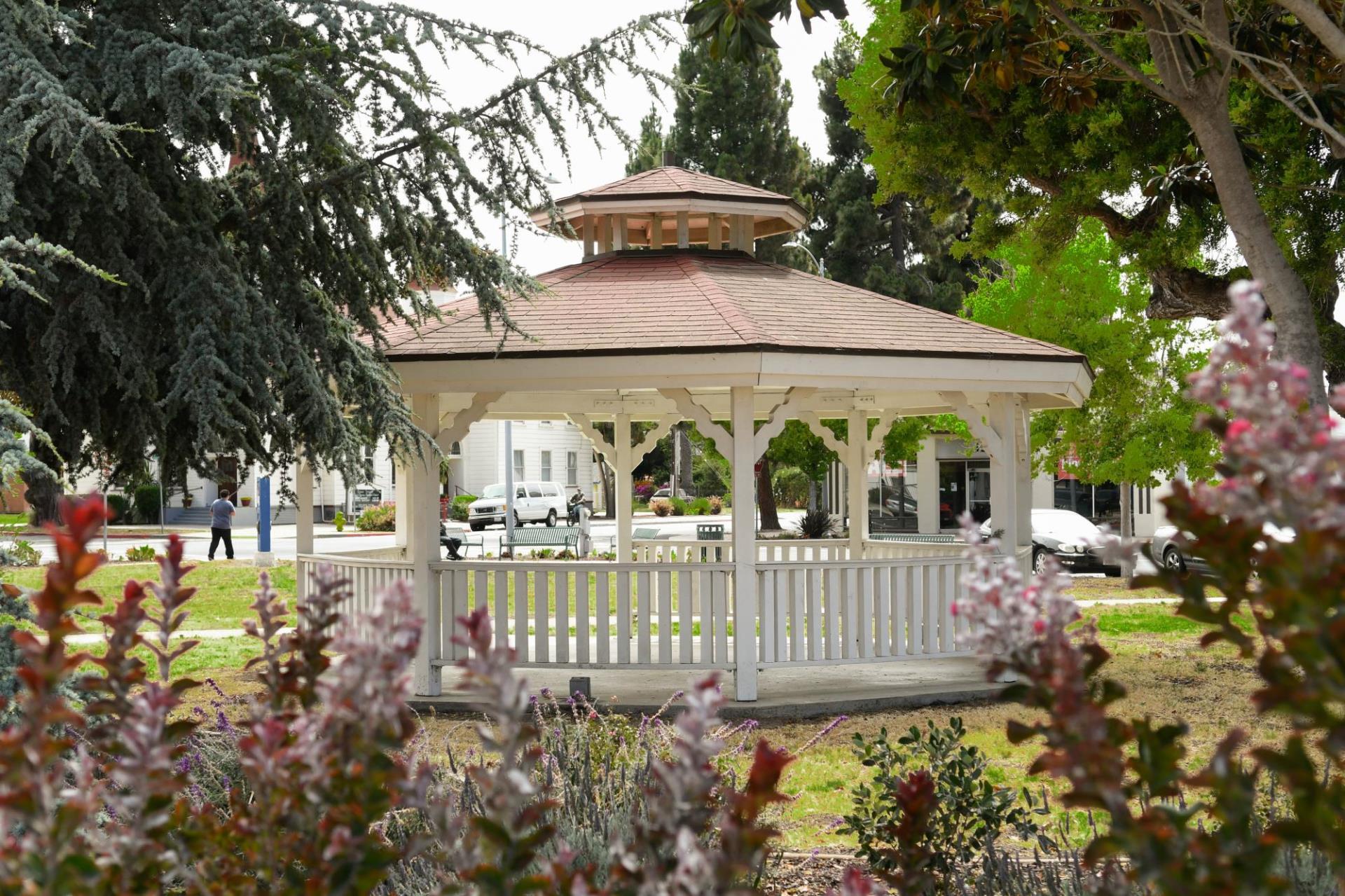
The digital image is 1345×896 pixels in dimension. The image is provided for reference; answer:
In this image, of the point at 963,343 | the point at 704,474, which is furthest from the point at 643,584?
the point at 704,474

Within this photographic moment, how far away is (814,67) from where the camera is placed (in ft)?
151

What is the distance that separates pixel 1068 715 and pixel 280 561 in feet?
92.1

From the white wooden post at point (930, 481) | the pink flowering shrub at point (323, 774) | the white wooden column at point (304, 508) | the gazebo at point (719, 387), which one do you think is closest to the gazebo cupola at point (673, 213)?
the gazebo at point (719, 387)

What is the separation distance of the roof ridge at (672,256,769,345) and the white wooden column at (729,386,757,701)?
0.52m

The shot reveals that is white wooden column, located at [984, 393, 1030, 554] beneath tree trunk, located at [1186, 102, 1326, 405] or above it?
beneath

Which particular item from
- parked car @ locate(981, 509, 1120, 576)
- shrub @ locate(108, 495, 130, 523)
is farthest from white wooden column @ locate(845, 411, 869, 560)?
shrub @ locate(108, 495, 130, 523)

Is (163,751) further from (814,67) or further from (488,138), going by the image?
(814,67)

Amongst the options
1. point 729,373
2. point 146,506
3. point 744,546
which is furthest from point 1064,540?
point 146,506

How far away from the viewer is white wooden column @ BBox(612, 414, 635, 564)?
1691 centimetres

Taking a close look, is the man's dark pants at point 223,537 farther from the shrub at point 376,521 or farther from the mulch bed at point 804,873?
the mulch bed at point 804,873

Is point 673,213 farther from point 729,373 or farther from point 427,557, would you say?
point 427,557

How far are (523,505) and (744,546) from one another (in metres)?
41.1

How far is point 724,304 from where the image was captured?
468 inches

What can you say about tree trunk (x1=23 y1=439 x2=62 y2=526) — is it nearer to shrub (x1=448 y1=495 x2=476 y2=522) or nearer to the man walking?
the man walking
